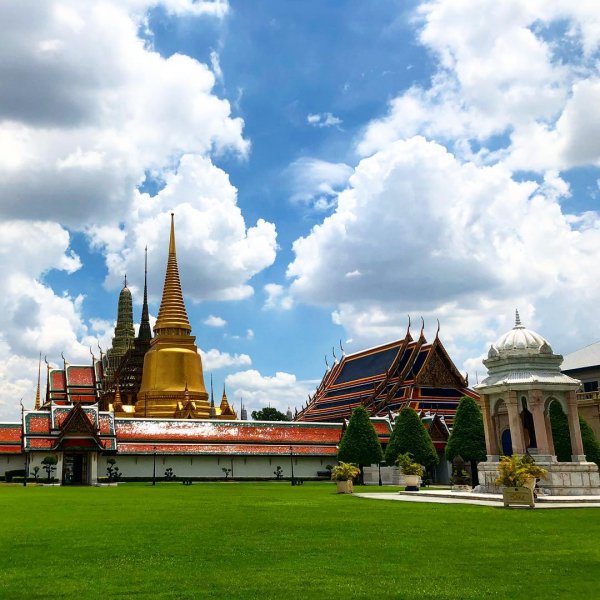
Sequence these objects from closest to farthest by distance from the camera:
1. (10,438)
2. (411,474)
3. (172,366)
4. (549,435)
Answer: (549,435) → (411,474) → (10,438) → (172,366)

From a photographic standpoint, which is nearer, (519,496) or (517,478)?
(519,496)

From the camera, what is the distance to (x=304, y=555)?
11.7 metres

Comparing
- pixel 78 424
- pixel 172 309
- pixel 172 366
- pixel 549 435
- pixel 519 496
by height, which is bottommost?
pixel 519 496

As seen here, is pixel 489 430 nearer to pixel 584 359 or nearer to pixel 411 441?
pixel 411 441

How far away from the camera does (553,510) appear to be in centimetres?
2064

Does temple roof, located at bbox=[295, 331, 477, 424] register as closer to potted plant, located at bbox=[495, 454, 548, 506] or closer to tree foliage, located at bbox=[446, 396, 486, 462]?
tree foliage, located at bbox=[446, 396, 486, 462]

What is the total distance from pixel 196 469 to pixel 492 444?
30.9 m

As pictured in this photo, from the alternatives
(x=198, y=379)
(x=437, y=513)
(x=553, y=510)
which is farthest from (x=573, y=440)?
(x=198, y=379)

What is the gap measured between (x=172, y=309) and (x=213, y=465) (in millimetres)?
29304

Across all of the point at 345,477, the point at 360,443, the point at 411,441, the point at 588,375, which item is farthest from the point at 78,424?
the point at 588,375

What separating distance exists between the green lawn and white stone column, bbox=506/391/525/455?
27.5 feet

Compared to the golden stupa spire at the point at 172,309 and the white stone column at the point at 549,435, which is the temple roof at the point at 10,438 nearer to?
the golden stupa spire at the point at 172,309

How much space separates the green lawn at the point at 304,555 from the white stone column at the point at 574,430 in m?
9.26

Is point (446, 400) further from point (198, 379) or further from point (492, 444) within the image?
point (492, 444)
